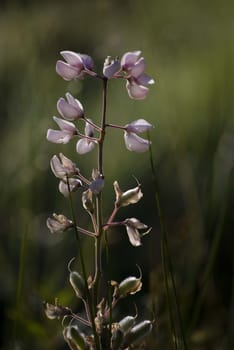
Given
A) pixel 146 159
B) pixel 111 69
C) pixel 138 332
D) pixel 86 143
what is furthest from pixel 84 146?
pixel 146 159

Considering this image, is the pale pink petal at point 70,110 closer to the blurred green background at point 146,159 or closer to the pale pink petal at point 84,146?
the pale pink petal at point 84,146

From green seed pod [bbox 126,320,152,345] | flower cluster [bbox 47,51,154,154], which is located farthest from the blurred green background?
flower cluster [bbox 47,51,154,154]

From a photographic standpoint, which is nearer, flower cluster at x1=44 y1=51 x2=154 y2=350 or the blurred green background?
flower cluster at x1=44 y1=51 x2=154 y2=350

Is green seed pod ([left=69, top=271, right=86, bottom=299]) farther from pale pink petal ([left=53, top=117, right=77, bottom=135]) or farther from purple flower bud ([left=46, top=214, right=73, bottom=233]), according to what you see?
pale pink petal ([left=53, top=117, right=77, bottom=135])

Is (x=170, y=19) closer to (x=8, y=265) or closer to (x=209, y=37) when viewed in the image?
(x=209, y=37)

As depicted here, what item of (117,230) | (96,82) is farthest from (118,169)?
(96,82)

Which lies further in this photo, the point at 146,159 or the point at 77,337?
the point at 146,159

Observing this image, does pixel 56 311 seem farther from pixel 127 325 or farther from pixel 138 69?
pixel 138 69
